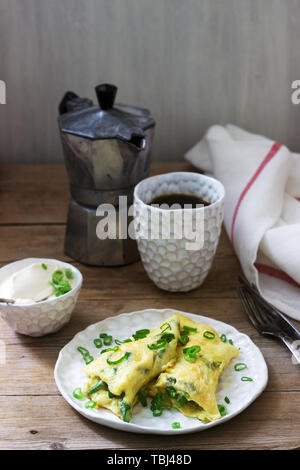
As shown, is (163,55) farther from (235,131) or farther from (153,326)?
(153,326)

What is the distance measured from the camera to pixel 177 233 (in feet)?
2.83

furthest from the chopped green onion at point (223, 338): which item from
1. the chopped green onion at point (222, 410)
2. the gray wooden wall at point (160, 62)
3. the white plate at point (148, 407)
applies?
the gray wooden wall at point (160, 62)

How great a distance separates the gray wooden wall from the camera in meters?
1.22

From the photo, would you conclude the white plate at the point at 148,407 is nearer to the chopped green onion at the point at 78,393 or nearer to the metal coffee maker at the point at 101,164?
the chopped green onion at the point at 78,393

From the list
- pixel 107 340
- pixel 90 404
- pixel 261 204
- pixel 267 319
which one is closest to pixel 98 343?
pixel 107 340

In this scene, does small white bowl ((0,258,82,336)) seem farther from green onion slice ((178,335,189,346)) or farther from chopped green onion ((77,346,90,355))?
green onion slice ((178,335,189,346))

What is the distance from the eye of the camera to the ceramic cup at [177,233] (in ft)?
2.82

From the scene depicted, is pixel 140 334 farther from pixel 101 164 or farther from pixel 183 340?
pixel 101 164

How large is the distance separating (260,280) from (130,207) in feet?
0.81

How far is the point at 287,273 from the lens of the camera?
0.91m

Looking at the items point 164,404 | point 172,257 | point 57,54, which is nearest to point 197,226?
point 172,257

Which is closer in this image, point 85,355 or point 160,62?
point 85,355

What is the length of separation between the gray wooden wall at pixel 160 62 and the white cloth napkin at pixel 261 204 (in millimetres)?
101

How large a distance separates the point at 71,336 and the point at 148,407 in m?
0.18
